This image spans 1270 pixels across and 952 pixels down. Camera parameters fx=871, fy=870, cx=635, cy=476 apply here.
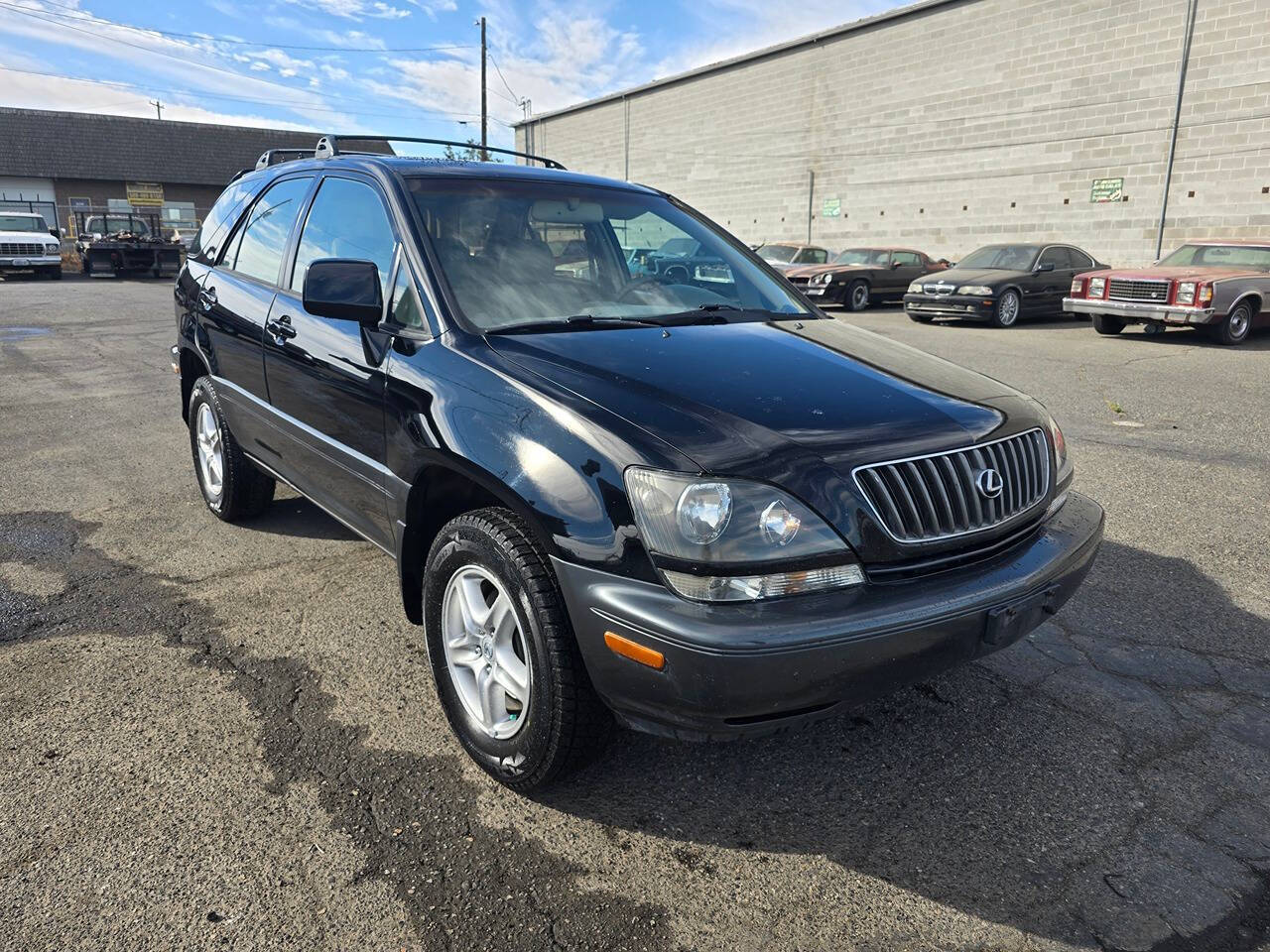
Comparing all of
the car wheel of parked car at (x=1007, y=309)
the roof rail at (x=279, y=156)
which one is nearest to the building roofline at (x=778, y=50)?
the car wheel of parked car at (x=1007, y=309)

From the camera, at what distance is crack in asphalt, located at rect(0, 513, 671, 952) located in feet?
6.64

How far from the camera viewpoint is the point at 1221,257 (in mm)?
13820

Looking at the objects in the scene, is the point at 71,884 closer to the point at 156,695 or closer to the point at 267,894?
the point at 267,894

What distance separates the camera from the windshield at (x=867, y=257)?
2003cm

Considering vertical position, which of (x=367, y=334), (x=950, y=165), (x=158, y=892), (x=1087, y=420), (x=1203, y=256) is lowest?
(x=158, y=892)

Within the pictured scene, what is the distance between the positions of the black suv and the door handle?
1.2 inches

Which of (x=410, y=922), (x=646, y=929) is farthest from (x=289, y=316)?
(x=646, y=929)

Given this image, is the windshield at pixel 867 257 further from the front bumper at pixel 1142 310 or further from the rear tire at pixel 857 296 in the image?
the front bumper at pixel 1142 310

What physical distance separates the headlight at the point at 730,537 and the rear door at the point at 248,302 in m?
2.46

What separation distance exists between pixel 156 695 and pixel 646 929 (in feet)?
6.38

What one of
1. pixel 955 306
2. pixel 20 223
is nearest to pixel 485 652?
pixel 955 306

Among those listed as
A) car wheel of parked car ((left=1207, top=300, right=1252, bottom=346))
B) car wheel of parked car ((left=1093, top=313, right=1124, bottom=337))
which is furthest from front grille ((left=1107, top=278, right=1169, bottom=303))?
car wheel of parked car ((left=1093, top=313, right=1124, bottom=337))

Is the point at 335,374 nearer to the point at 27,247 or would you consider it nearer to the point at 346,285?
the point at 346,285

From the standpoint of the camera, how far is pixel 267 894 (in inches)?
82.7
